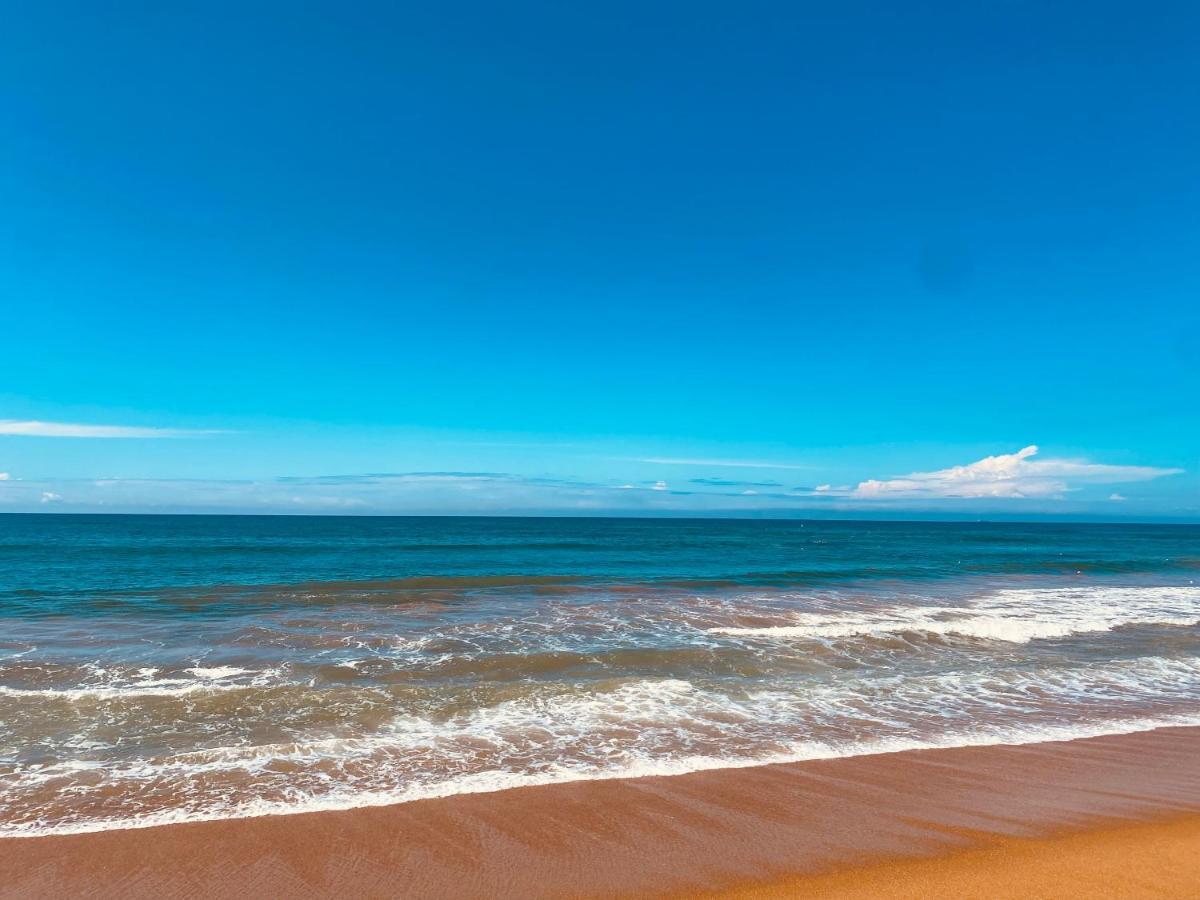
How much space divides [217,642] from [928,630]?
17.5 metres

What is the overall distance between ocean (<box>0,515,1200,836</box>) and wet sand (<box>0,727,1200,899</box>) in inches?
19.6

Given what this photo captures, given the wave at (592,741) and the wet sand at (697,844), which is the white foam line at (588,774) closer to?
the wave at (592,741)

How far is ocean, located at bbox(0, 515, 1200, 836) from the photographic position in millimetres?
7336

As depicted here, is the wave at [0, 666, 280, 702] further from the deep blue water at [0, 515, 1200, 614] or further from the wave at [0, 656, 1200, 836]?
the deep blue water at [0, 515, 1200, 614]

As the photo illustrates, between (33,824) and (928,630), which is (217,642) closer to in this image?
(33,824)

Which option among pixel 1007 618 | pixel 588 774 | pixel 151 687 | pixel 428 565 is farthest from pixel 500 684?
pixel 428 565

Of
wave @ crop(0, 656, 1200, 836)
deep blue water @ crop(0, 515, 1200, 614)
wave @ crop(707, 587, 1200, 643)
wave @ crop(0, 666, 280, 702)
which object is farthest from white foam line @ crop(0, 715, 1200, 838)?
deep blue water @ crop(0, 515, 1200, 614)

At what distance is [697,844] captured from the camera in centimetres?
580

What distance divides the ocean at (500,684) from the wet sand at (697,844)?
19.6 inches

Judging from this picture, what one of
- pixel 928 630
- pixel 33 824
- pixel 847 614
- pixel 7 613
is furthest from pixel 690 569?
pixel 33 824

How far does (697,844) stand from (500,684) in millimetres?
6047

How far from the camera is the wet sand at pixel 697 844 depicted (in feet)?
16.8

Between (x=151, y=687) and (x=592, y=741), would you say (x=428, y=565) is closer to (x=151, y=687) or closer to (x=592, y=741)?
(x=151, y=687)

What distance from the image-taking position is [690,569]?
121 feet
